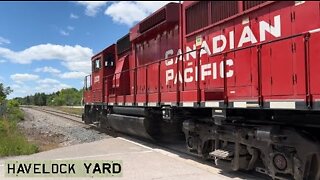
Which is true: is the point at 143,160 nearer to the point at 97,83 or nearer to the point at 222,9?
the point at 222,9

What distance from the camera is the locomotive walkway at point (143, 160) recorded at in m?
7.92

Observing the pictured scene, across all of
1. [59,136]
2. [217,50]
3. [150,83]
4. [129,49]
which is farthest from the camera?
[59,136]

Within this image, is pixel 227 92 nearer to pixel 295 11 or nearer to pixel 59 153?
pixel 295 11

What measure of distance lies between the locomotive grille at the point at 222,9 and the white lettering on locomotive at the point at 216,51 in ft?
1.31

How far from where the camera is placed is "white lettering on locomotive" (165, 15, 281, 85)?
24.0 ft

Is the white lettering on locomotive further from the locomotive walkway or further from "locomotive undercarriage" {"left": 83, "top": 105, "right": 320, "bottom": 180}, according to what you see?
the locomotive walkway

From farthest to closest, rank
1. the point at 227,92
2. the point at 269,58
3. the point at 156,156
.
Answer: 1. the point at 156,156
2. the point at 227,92
3. the point at 269,58

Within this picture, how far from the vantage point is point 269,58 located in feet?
22.7

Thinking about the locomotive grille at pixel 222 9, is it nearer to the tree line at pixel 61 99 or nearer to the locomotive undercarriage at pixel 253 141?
the locomotive undercarriage at pixel 253 141

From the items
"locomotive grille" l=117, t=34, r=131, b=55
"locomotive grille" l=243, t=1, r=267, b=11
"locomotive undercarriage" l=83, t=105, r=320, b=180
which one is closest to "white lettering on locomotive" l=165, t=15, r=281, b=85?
"locomotive grille" l=243, t=1, r=267, b=11

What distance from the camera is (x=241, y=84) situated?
25.2 ft

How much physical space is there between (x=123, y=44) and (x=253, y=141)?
9.98 meters

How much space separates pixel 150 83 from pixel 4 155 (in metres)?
5.00

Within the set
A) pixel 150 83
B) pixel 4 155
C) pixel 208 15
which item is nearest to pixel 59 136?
pixel 4 155
